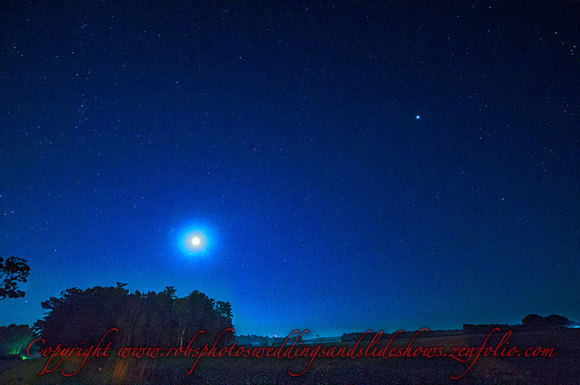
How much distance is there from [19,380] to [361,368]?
30452 mm

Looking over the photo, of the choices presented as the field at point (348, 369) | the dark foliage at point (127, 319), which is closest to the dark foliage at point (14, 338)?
the dark foliage at point (127, 319)

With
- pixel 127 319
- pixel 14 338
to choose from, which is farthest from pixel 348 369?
pixel 14 338

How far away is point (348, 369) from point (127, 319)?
97.2ft

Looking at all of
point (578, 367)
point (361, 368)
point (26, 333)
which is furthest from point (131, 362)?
point (26, 333)

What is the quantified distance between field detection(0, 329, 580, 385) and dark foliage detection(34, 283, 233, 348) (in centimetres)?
527

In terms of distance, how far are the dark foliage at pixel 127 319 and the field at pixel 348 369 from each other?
527 centimetres

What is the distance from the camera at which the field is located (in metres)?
23.1

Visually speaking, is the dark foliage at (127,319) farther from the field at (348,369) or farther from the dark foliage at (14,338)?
the dark foliage at (14,338)

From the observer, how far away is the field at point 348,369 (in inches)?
909

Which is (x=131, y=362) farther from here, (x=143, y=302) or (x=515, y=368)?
(x=515, y=368)

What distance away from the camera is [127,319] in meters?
39.0

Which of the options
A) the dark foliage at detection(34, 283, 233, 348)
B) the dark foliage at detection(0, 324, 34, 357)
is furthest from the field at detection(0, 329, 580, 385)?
the dark foliage at detection(0, 324, 34, 357)

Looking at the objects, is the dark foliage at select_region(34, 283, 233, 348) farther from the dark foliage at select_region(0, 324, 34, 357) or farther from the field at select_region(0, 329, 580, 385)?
the dark foliage at select_region(0, 324, 34, 357)

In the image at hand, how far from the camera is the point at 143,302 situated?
135ft
